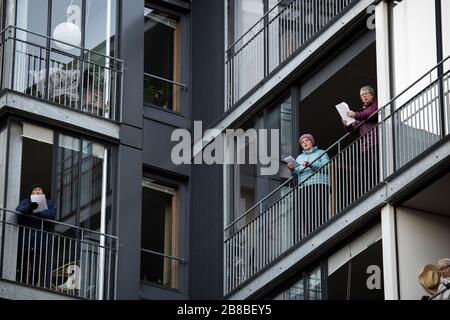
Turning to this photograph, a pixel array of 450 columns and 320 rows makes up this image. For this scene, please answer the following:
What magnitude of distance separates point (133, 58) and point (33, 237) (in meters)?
5.31

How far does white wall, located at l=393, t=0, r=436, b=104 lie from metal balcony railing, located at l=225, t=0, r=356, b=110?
1824mm

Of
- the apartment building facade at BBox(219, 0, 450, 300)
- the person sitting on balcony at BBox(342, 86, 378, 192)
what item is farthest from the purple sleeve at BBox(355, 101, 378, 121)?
the apartment building facade at BBox(219, 0, 450, 300)

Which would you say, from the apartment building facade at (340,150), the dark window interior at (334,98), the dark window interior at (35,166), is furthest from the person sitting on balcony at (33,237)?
the dark window interior at (334,98)

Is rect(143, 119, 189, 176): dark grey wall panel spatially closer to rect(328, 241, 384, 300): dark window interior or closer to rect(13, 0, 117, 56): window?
rect(13, 0, 117, 56): window

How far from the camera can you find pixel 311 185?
34250mm

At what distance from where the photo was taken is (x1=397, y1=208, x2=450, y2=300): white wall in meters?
31.4

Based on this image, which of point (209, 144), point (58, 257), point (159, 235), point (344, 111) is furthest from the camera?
point (209, 144)

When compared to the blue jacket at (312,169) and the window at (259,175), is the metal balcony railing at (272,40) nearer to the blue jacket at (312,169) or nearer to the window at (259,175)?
the window at (259,175)

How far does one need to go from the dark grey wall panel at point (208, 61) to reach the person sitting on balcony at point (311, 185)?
13.5ft

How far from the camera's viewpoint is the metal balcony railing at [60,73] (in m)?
35.9

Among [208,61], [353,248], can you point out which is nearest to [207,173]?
[208,61]

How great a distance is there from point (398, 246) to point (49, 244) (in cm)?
727

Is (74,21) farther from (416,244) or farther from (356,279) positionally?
(416,244)

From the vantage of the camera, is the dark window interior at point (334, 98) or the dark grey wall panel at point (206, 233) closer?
the dark window interior at point (334, 98)
